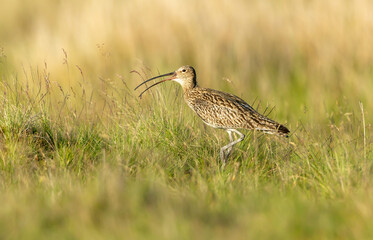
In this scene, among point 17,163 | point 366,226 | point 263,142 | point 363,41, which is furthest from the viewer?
point 363,41

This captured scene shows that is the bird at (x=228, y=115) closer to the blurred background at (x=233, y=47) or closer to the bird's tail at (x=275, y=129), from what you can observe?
the bird's tail at (x=275, y=129)

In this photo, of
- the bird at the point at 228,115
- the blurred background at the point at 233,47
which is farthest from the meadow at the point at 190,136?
the bird at the point at 228,115

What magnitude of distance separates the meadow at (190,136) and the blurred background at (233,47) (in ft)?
0.09

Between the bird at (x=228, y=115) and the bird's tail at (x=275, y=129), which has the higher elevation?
the bird at (x=228, y=115)

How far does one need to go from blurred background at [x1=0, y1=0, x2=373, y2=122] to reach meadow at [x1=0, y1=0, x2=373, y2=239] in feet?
0.09

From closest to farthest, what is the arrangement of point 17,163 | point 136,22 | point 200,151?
point 17,163
point 200,151
point 136,22

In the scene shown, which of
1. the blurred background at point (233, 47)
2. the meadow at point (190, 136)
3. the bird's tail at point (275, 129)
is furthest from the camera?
the blurred background at point (233, 47)

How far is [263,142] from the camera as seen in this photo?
6.86 meters

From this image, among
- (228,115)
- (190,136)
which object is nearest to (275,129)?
(228,115)

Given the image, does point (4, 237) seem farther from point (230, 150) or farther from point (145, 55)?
point (145, 55)

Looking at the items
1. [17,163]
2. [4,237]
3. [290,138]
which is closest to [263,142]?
[290,138]

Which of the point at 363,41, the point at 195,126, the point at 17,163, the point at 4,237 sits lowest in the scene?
the point at 4,237

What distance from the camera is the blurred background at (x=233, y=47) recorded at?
1034 cm

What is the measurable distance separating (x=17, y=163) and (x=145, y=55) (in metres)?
5.82
